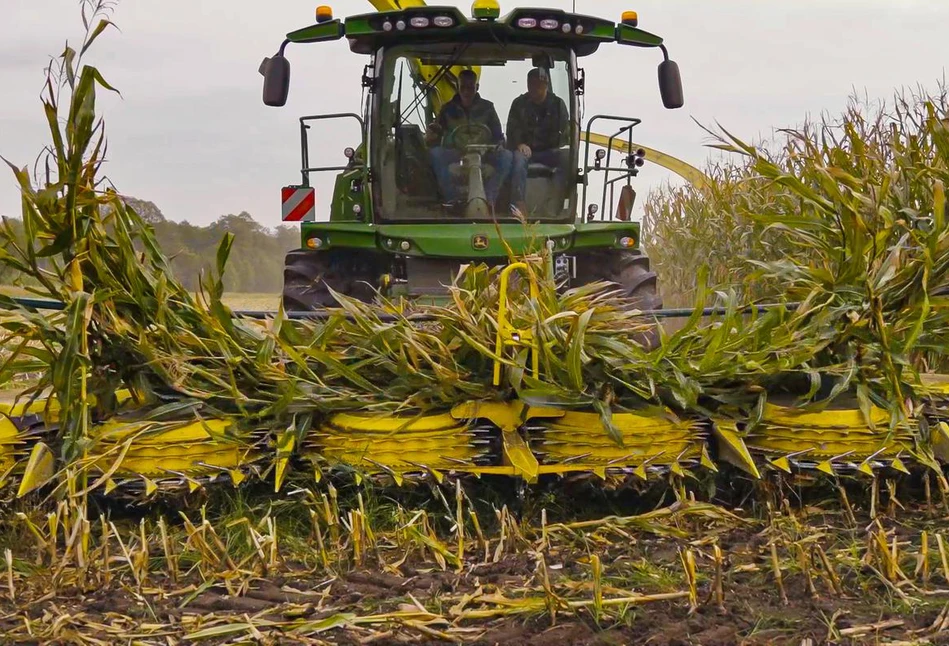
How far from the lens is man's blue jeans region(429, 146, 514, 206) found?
6660 millimetres

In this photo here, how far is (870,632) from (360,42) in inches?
203

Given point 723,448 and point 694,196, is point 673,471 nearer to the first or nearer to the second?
point 723,448

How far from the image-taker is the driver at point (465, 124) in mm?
6664

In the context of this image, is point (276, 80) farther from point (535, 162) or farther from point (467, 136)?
point (535, 162)

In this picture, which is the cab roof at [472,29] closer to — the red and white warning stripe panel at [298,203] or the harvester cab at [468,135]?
the harvester cab at [468,135]

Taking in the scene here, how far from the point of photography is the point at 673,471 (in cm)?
352

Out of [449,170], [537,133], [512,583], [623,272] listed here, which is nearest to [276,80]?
[449,170]

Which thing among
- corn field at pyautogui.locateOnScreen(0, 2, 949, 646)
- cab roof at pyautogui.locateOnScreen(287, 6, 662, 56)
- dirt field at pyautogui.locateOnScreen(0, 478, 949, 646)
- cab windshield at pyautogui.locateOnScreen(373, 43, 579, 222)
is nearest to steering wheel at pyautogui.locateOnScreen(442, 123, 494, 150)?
cab windshield at pyautogui.locateOnScreen(373, 43, 579, 222)

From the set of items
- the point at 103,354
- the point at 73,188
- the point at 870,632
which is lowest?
the point at 870,632

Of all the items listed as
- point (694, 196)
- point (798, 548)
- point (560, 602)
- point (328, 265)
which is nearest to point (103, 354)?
point (560, 602)

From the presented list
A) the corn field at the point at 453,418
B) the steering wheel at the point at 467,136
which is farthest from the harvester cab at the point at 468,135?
the corn field at the point at 453,418

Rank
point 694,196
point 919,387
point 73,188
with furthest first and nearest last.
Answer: point 694,196 → point 919,387 → point 73,188

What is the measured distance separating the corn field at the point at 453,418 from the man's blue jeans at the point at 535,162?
2.84 meters

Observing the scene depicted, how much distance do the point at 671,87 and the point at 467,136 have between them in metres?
1.17
